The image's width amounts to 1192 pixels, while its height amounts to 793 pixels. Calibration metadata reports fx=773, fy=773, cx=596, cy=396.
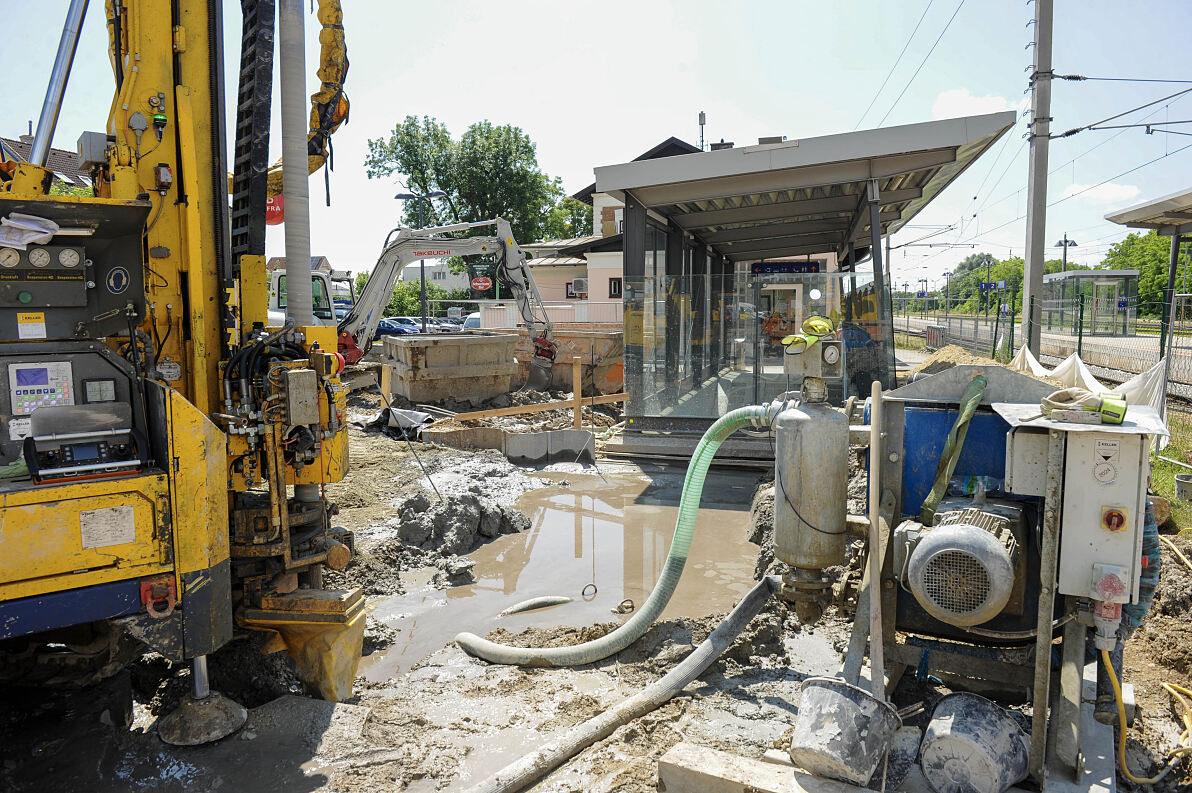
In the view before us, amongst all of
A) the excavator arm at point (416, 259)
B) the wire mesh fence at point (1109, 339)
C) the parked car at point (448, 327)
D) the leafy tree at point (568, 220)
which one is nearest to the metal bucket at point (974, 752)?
the excavator arm at point (416, 259)

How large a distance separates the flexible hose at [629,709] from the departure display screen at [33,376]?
3175 millimetres

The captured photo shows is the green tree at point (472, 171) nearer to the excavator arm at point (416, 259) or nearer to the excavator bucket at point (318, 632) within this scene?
the excavator arm at point (416, 259)

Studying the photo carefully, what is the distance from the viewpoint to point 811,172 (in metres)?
12.6

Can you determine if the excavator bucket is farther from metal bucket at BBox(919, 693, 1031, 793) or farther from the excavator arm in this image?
the excavator arm

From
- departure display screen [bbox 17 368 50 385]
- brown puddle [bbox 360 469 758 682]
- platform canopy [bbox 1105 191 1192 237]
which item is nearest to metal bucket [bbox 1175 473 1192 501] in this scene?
platform canopy [bbox 1105 191 1192 237]

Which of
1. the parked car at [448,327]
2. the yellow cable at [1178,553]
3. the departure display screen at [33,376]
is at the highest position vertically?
the parked car at [448,327]

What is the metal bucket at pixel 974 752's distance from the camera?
330 centimetres

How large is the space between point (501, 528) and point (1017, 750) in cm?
→ 624

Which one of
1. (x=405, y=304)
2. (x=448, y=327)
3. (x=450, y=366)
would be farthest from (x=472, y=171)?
(x=450, y=366)

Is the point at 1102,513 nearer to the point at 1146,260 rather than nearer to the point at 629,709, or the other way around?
the point at 629,709

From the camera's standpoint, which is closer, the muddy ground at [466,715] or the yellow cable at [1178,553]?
the muddy ground at [466,715]

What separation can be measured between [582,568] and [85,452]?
470cm

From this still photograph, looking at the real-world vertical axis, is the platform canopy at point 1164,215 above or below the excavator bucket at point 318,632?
above

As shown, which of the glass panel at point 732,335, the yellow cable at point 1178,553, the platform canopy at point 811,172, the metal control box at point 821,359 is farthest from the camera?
the glass panel at point 732,335
